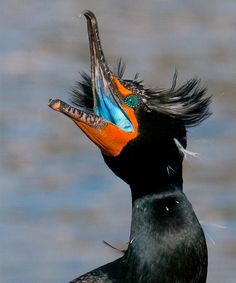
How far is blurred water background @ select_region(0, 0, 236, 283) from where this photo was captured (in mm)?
13766

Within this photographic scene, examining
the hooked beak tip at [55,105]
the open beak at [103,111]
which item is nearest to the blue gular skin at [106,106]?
the open beak at [103,111]

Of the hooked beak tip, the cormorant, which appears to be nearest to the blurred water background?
the cormorant

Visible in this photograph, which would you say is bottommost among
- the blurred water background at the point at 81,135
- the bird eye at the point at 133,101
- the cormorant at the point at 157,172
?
the cormorant at the point at 157,172

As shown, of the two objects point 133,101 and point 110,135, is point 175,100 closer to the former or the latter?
point 133,101

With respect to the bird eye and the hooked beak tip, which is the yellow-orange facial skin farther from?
the hooked beak tip

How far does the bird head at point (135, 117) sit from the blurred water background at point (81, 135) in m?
1.10

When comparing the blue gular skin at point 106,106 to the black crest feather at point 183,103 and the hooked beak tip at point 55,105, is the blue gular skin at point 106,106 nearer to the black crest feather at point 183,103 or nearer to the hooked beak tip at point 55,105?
the black crest feather at point 183,103

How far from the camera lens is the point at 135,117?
9.41 metres

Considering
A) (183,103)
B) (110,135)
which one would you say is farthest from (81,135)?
(110,135)

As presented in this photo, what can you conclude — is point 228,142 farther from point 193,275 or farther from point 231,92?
point 193,275

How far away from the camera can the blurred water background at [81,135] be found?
13.8m

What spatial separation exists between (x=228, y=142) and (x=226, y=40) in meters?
3.06

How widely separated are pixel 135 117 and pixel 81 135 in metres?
6.08

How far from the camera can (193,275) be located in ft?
31.0
